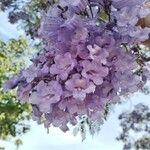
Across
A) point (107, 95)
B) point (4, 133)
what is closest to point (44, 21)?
point (107, 95)

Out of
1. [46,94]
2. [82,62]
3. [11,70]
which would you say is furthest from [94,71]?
[11,70]

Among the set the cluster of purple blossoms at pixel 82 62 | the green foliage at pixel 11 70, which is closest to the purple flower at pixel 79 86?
the cluster of purple blossoms at pixel 82 62

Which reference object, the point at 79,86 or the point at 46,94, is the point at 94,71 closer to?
the point at 79,86

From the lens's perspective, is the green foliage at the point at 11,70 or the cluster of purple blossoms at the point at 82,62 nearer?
the cluster of purple blossoms at the point at 82,62

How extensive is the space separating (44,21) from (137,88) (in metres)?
0.43

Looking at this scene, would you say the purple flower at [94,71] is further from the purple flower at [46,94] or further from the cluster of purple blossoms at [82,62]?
the purple flower at [46,94]

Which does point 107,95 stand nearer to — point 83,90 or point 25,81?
point 83,90

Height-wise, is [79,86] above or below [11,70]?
below

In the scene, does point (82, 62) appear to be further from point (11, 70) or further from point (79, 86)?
point (11, 70)

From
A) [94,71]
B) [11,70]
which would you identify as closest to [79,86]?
[94,71]

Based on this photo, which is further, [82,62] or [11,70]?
[11,70]

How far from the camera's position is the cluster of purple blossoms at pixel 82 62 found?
69.6 inches

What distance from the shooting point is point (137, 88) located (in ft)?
6.40

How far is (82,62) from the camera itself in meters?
1.76
